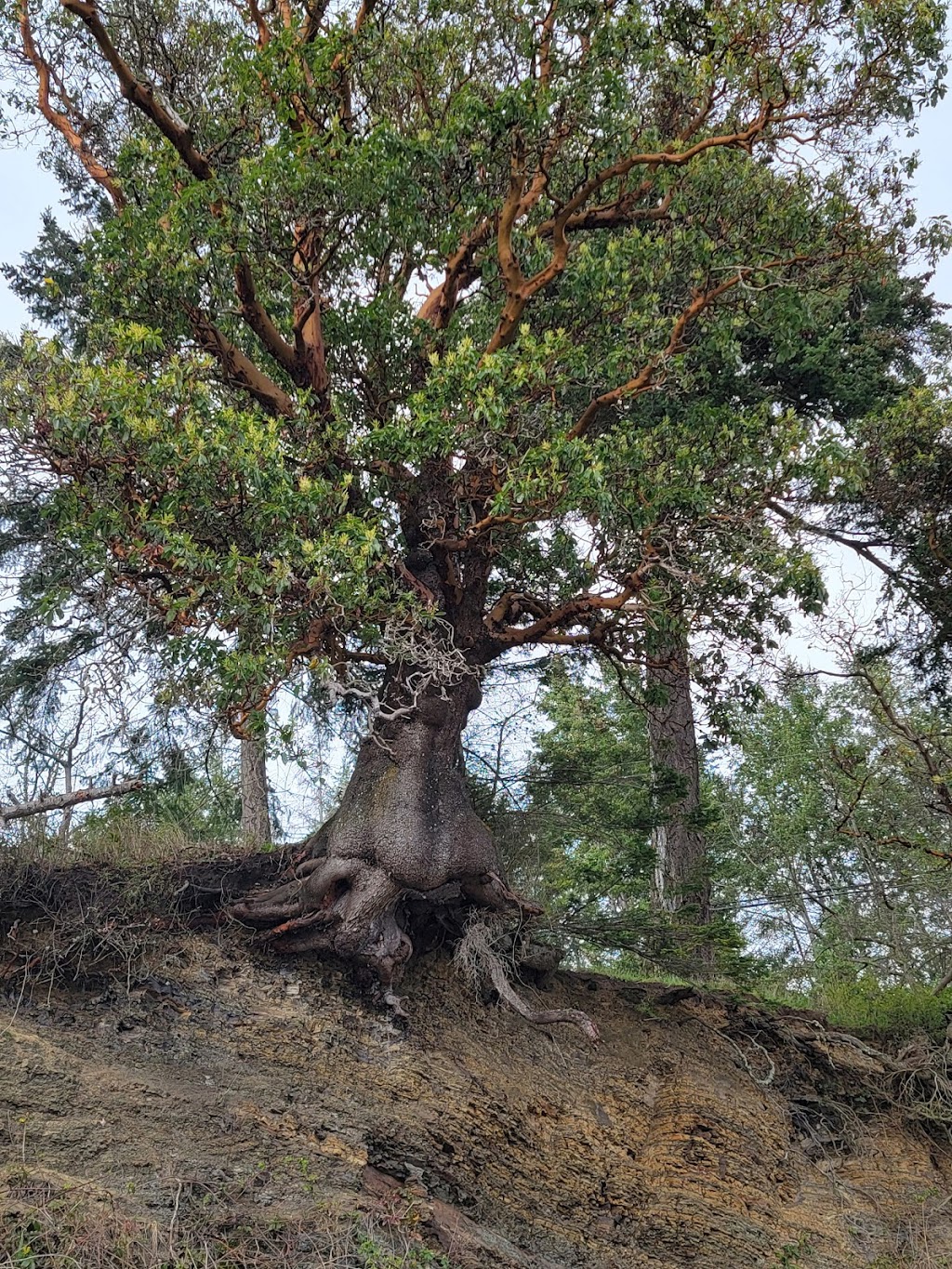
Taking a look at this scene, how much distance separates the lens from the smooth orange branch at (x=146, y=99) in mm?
7023

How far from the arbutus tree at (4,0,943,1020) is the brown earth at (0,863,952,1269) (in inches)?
30.6

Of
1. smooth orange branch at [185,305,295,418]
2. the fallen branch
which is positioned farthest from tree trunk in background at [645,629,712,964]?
the fallen branch

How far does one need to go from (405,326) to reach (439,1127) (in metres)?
6.32

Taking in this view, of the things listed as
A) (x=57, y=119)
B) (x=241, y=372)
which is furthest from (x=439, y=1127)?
(x=57, y=119)

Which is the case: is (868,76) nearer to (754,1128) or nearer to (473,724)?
(473,724)

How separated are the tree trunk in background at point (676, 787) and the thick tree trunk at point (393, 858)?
1972 mm

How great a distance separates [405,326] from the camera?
8477mm

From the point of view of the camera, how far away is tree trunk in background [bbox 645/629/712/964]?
9.16 m

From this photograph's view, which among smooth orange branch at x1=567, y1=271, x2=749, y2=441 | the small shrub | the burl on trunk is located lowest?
the small shrub

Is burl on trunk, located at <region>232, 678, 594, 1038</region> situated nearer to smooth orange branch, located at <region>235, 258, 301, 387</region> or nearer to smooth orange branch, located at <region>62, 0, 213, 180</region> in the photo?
smooth orange branch, located at <region>235, 258, 301, 387</region>

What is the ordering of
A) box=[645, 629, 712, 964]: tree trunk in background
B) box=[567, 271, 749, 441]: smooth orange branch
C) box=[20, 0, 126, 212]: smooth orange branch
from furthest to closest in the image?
box=[645, 629, 712, 964]: tree trunk in background < box=[20, 0, 126, 212]: smooth orange branch < box=[567, 271, 749, 441]: smooth orange branch

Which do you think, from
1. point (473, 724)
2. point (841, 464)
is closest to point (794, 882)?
point (473, 724)

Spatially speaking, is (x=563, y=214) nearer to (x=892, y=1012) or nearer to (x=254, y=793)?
(x=254, y=793)

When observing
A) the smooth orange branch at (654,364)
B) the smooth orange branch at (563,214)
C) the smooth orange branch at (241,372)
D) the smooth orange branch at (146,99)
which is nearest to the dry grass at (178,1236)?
the smooth orange branch at (654,364)
